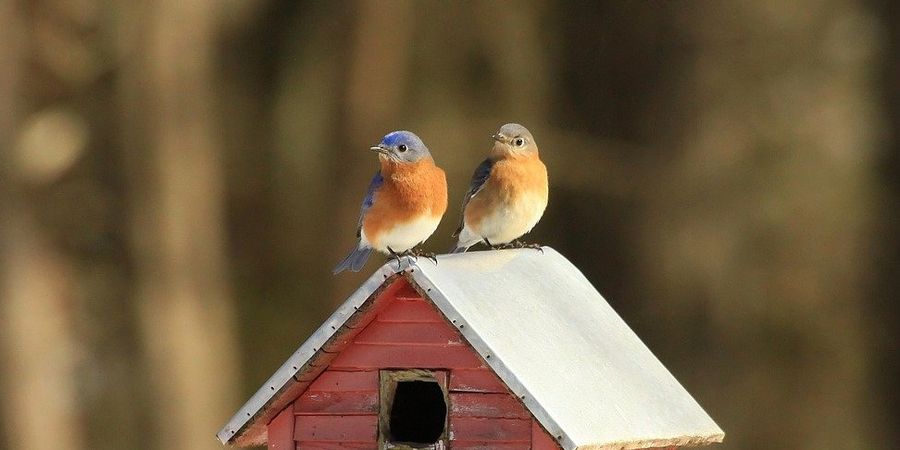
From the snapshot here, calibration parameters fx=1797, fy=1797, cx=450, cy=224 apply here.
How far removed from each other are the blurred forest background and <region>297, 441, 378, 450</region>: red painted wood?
8849mm

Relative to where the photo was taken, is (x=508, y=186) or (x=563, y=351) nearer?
(x=563, y=351)

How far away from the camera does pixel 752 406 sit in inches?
578

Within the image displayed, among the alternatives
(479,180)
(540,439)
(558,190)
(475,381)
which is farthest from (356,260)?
(558,190)

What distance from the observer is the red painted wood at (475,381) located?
521cm

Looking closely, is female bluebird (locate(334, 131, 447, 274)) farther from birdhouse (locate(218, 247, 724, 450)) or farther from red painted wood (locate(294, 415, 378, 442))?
red painted wood (locate(294, 415, 378, 442))

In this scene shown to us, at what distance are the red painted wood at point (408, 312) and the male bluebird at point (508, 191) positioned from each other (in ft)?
4.41

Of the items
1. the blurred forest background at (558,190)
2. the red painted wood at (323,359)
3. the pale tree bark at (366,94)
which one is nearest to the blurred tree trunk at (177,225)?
the blurred forest background at (558,190)

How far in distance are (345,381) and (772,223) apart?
9.94 meters

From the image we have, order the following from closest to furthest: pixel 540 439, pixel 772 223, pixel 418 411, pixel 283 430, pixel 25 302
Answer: pixel 540 439 < pixel 283 430 < pixel 418 411 < pixel 25 302 < pixel 772 223

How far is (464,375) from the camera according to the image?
526 cm

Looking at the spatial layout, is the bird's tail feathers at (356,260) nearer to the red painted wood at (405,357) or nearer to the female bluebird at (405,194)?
the female bluebird at (405,194)

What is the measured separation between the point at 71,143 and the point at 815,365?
6380 millimetres

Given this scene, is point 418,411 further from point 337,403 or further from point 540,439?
point 540,439

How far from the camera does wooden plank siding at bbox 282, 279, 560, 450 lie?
5219 mm
